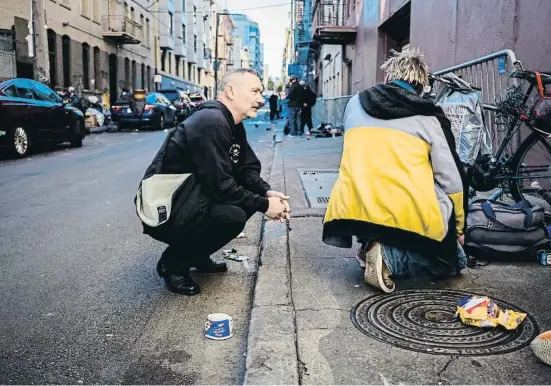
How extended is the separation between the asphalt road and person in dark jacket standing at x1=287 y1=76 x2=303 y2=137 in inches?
435

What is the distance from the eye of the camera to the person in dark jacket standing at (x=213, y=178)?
3.51m

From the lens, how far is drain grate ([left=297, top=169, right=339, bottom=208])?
6.84 metres

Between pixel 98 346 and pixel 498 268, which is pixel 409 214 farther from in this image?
pixel 98 346

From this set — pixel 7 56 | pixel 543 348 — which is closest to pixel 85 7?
pixel 7 56

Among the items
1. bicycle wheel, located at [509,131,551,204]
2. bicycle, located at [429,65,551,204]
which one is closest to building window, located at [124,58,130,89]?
bicycle, located at [429,65,551,204]

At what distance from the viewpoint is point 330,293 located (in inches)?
144

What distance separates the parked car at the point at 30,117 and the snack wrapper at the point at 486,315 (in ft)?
36.1

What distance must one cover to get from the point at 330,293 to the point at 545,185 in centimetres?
264

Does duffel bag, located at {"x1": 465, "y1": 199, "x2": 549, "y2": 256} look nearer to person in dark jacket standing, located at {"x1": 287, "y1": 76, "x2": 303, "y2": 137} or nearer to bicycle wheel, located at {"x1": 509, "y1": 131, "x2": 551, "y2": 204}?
bicycle wheel, located at {"x1": 509, "y1": 131, "x2": 551, "y2": 204}

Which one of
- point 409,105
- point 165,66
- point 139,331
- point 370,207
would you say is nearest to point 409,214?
point 370,207

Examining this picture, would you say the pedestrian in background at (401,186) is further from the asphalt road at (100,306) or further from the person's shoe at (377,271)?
the asphalt road at (100,306)

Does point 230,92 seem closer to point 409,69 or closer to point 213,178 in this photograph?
point 213,178

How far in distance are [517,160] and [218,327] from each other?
331cm

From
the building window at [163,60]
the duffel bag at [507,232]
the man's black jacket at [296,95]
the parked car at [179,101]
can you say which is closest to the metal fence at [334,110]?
the man's black jacket at [296,95]
